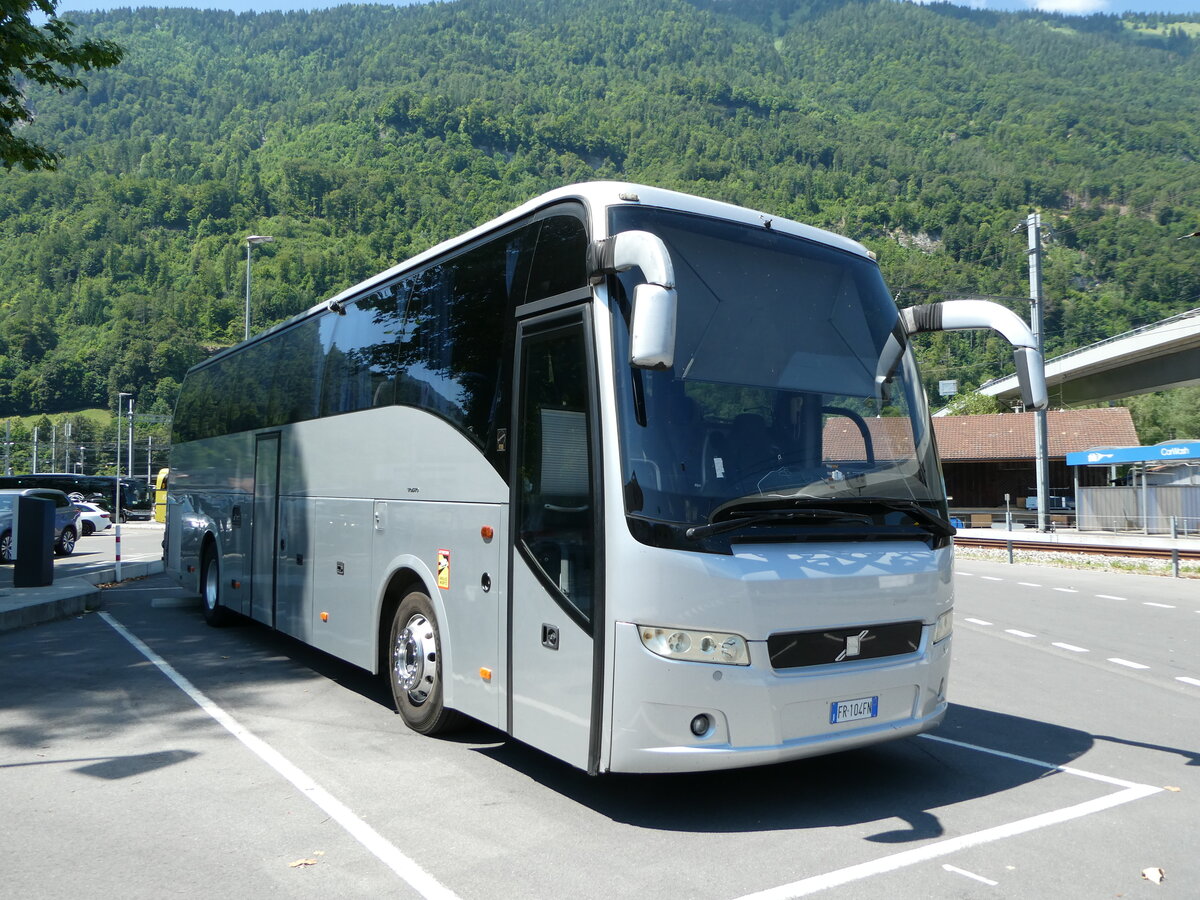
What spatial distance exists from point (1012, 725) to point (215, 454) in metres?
9.77

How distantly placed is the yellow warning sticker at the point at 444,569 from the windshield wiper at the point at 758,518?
223 centimetres

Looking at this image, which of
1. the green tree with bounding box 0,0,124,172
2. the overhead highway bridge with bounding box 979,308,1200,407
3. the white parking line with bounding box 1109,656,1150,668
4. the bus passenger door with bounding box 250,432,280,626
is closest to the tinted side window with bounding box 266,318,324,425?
the bus passenger door with bounding box 250,432,280,626

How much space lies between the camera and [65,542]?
2730 cm

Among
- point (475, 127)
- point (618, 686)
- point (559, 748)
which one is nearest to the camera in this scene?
point (618, 686)

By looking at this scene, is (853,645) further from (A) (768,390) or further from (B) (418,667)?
(B) (418,667)

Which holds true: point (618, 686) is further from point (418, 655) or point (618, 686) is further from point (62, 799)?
point (62, 799)

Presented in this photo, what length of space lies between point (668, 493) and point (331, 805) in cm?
252

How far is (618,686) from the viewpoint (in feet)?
16.2

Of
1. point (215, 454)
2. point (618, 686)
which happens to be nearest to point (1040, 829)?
point (618, 686)

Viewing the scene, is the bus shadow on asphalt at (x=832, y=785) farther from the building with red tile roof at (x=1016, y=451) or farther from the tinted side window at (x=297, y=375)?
the building with red tile roof at (x=1016, y=451)

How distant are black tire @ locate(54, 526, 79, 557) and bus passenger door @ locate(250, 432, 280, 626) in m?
19.1

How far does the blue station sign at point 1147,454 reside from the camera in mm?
38125

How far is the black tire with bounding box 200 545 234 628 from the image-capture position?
12352 millimetres

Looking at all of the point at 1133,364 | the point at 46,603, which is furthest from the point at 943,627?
the point at 1133,364
